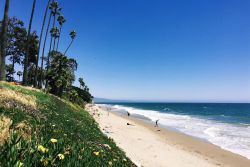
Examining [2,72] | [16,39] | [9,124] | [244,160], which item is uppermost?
[16,39]

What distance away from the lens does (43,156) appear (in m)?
3.92

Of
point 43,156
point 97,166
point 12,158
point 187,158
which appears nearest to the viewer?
point 12,158

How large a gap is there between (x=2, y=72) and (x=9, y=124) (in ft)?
63.9

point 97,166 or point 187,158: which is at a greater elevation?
point 97,166

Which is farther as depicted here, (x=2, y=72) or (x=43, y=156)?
(x=2, y=72)

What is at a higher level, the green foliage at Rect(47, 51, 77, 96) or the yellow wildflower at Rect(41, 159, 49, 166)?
the green foliage at Rect(47, 51, 77, 96)

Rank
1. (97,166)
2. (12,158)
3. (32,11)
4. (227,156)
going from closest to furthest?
(12,158) → (97,166) → (227,156) → (32,11)

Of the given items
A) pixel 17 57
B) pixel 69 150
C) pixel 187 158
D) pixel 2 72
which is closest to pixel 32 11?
pixel 2 72

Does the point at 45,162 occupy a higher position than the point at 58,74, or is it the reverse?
the point at 58,74

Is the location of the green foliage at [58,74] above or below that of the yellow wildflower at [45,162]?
above

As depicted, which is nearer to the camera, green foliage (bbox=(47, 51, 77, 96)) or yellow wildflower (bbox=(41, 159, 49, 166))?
yellow wildflower (bbox=(41, 159, 49, 166))

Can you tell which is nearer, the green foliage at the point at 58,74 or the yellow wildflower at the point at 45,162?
the yellow wildflower at the point at 45,162

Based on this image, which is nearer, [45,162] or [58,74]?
[45,162]

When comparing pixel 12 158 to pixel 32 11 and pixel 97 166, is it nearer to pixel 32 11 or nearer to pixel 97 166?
pixel 97 166
